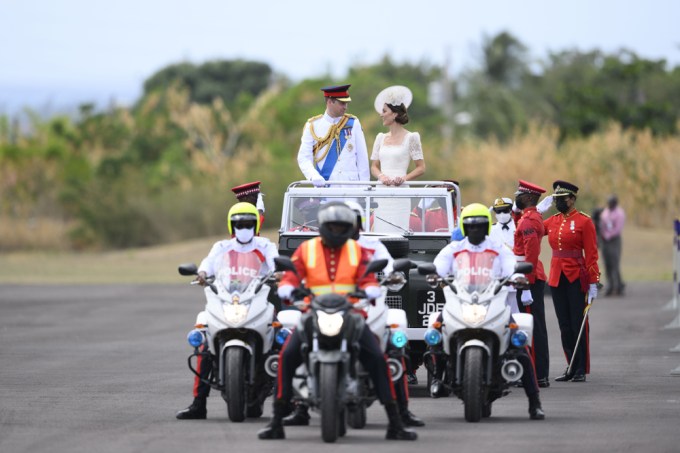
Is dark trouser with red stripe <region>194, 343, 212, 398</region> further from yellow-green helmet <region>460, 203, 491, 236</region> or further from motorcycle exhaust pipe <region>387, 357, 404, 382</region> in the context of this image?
yellow-green helmet <region>460, 203, 491, 236</region>

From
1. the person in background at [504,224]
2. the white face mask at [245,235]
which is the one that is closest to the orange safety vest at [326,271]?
the white face mask at [245,235]

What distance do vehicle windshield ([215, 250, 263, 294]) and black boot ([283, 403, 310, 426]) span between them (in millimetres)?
1087

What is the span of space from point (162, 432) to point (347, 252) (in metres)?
2.00

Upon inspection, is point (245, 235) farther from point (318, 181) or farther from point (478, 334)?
point (318, 181)

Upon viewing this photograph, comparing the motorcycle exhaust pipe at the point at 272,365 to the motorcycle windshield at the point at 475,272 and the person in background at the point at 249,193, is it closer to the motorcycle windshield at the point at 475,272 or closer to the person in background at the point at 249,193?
the motorcycle windshield at the point at 475,272

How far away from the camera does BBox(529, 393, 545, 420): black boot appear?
Result: 12867mm

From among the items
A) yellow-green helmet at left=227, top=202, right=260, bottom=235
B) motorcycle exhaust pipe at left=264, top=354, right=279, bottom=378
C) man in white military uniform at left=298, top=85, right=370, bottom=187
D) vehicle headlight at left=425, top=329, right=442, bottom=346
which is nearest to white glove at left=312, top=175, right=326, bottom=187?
man in white military uniform at left=298, top=85, right=370, bottom=187

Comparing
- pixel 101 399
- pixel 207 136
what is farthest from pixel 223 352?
pixel 207 136

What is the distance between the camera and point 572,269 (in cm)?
1678

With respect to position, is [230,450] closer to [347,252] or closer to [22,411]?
[347,252]

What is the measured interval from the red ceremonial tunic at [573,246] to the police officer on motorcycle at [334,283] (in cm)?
525

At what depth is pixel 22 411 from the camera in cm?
1353

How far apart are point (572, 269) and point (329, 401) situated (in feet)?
20.5

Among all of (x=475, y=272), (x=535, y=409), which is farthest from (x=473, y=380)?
(x=475, y=272)
